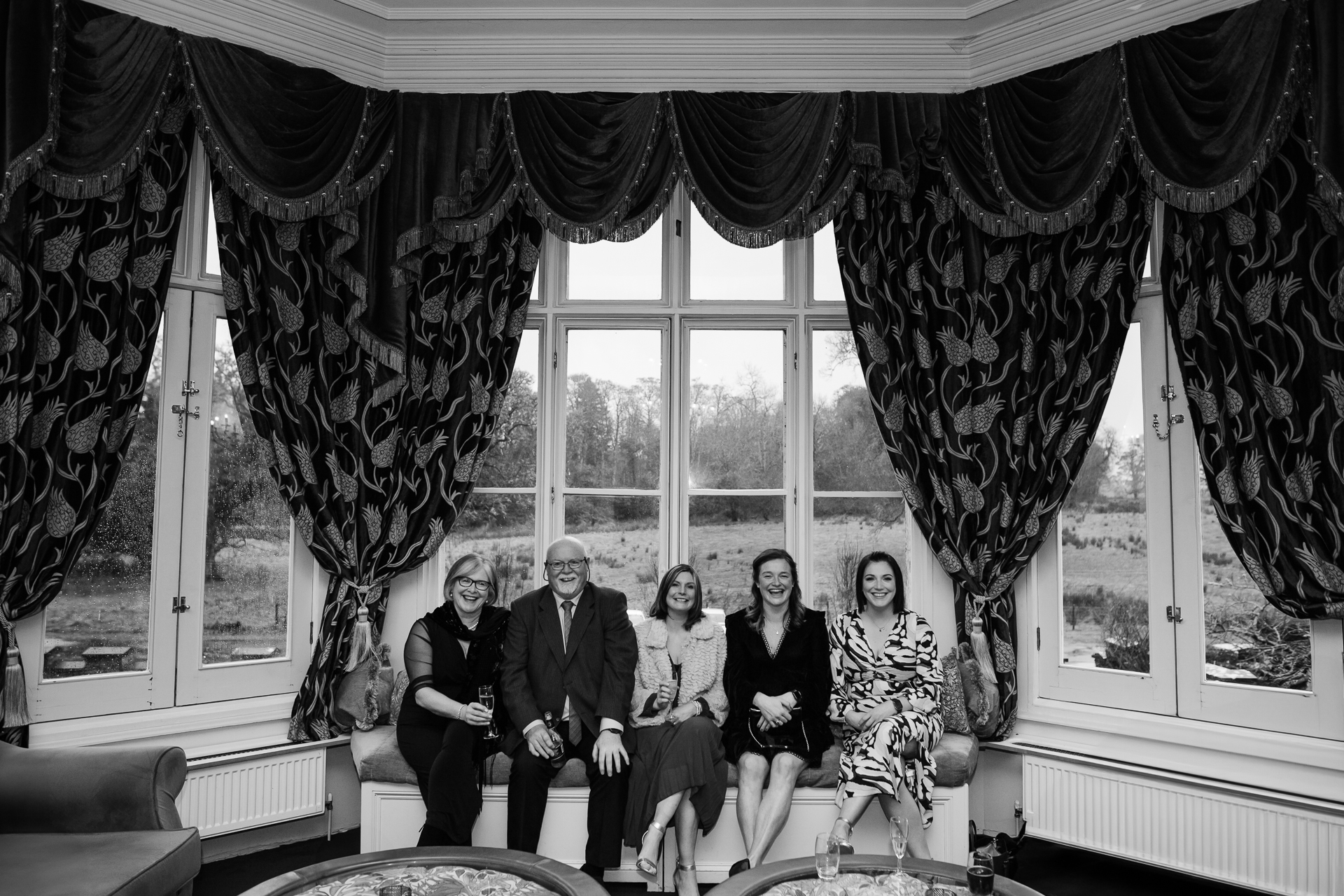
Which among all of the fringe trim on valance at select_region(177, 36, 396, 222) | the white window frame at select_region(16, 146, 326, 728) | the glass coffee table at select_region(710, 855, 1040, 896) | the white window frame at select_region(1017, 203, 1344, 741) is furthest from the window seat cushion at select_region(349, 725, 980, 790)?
the fringe trim on valance at select_region(177, 36, 396, 222)

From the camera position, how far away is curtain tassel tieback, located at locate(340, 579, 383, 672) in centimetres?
386

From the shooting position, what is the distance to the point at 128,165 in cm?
335

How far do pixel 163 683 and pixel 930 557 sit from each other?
127 inches

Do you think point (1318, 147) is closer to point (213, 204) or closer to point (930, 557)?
point (930, 557)

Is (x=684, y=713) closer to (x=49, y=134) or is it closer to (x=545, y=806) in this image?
(x=545, y=806)

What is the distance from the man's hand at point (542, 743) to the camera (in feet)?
11.1

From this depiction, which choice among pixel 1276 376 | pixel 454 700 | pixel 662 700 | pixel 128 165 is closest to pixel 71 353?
pixel 128 165

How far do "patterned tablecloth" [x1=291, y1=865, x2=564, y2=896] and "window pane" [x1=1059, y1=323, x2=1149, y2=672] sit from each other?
2606 mm

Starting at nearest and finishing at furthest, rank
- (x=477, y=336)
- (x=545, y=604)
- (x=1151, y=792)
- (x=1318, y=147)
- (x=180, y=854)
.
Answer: (x=180, y=854)
(x=1318, y=147)
(x=1151, y=792)
(x=545, y=604)
(x=477, y=336)

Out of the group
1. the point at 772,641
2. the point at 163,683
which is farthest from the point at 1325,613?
the point at 163,683

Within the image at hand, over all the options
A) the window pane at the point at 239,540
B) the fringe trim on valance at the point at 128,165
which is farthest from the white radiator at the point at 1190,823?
the fringe trim on valance at the point at 128,165

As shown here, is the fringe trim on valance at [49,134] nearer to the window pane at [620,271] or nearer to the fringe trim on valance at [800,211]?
the window pane at [620,271]

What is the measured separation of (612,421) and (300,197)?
64.0 inches

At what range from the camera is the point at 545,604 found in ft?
12.0
